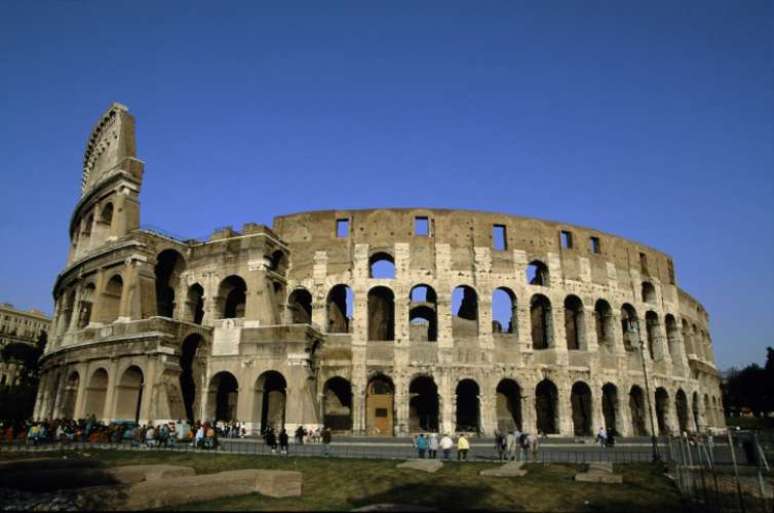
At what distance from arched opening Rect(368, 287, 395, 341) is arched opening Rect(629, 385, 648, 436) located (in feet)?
51.0

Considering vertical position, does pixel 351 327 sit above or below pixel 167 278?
below

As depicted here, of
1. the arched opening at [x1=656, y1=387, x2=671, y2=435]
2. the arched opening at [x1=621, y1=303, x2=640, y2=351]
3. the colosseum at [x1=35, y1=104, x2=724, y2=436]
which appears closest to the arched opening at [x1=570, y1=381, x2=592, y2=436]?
the colosseum at [x1=35, y1=104, x2=724, y2=436]

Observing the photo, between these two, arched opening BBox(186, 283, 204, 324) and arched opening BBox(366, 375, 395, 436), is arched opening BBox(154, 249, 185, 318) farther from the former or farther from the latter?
arched opening BBox(366, 375, 395, 436)

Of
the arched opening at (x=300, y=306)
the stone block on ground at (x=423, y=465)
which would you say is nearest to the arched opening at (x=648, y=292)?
the arched opening at (x=300, y=306)

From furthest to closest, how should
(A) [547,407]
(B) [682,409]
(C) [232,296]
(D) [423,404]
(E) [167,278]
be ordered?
(B) [682,409], (A) [547,407], (E) [167,278], (D) [423,404], (C) [232,296]

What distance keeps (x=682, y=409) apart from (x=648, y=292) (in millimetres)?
8481

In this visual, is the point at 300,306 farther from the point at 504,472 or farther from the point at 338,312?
the point at 504,472

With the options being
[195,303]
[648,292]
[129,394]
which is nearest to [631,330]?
[648,292]

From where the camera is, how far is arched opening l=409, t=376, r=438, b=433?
31.5 metres

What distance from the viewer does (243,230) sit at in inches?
1177

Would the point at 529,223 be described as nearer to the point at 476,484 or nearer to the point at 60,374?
the point at 476,484

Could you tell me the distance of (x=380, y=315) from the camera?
3312 cm

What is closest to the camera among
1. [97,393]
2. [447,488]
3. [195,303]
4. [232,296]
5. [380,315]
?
[447,488]

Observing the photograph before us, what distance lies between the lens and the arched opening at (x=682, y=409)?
3609 cm
